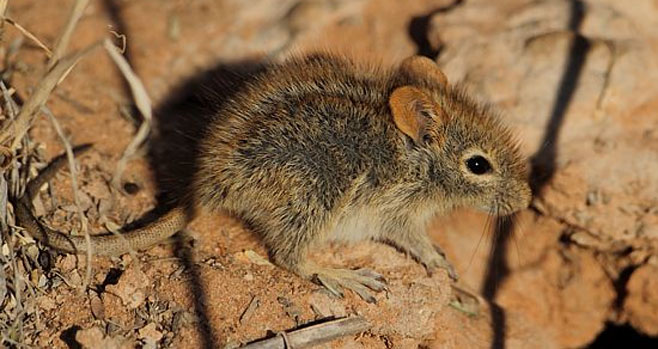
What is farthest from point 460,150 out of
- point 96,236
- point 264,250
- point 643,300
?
point 96,236

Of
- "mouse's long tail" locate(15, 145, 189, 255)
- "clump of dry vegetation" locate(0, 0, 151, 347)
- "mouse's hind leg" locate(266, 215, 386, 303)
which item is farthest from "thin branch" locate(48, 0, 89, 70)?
"mouse's hind leg" locate(266, 215, 386, 303)

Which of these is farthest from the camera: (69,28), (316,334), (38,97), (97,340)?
(316,334)

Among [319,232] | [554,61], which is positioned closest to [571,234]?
[554,61]

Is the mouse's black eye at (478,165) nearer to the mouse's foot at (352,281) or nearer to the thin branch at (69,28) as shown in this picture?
the mouse's foot at (352,281)

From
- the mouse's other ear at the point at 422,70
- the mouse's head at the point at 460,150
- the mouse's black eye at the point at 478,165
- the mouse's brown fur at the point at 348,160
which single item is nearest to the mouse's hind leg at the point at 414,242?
the mouse's brown fur at the point at 348,160

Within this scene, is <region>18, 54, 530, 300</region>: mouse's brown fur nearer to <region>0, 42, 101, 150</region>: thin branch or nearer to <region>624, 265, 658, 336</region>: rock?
<region>0, 42, 101, 150</region>: thin branch

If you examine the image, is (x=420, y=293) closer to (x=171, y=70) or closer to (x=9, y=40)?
(x=171, y=70)

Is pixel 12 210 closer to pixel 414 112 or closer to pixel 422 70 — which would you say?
pixel 414 112
